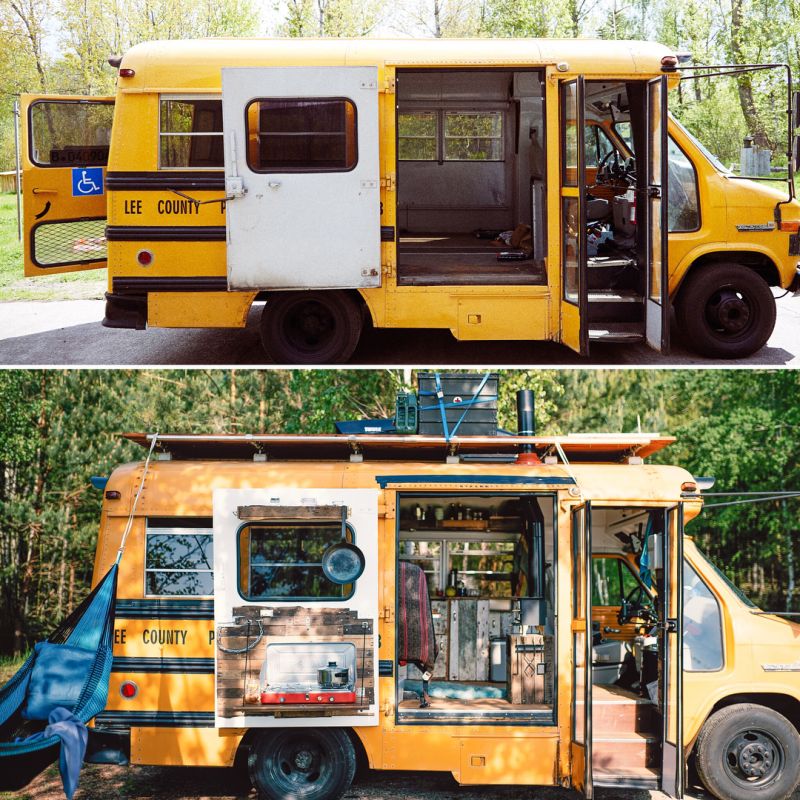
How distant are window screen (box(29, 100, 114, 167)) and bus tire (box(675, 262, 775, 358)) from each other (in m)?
5.24

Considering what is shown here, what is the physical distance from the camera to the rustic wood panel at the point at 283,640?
23.3 ft

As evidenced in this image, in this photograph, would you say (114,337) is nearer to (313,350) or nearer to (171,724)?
(313,350)

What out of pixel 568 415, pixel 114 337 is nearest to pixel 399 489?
pixel 114 337

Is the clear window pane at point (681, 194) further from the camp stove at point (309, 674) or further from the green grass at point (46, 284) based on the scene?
the green grass at point (46, 284)

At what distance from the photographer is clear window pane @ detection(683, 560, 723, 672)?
289 inches

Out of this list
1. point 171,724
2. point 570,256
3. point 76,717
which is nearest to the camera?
point 76,717

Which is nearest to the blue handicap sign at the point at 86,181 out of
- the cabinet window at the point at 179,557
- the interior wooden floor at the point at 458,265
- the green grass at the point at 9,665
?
the interior wooden floor at the point at 458,265

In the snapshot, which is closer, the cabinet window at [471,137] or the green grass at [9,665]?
the cabinet window at [471,137]

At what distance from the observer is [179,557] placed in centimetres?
730

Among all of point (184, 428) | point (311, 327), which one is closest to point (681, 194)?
point (311, 327)

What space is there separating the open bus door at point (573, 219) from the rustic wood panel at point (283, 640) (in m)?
2.75

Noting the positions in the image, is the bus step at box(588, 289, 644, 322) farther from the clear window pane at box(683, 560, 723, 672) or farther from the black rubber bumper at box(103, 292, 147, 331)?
the black rubber bumper at box(103, 292, 147, 331)

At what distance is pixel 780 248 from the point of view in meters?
9.24

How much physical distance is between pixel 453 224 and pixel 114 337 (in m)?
3.93
